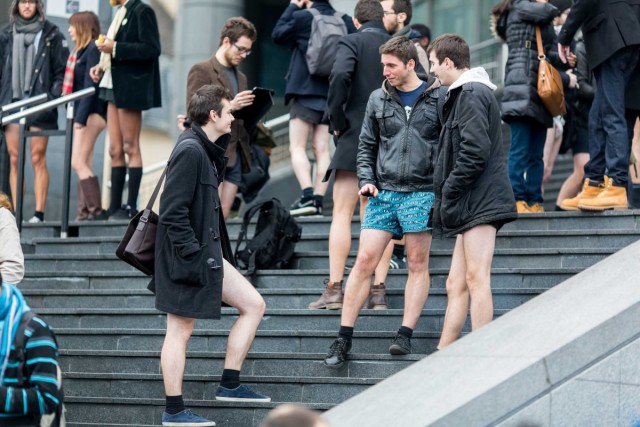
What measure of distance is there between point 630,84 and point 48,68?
5.68 meters

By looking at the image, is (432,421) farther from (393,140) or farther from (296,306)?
(296,306)

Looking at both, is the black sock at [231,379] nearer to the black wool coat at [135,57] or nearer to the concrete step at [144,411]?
the concrete step at [144,411]

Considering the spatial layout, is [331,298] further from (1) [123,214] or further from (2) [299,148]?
(1) [123,214]

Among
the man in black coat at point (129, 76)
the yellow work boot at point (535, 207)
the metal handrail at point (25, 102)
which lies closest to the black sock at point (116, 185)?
the man in black coat at point (129, 76)

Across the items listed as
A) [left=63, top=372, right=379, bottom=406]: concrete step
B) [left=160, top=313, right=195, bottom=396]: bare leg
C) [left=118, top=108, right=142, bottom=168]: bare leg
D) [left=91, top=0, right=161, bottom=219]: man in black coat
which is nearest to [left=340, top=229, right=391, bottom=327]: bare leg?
[left=63, top=372, right=379, bottom=406]: concrete step

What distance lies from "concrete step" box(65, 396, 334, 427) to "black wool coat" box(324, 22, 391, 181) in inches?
85.3

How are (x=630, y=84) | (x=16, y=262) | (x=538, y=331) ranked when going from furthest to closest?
(x=630, y=84) → (x=16, y=262) → (x=538, y=331)

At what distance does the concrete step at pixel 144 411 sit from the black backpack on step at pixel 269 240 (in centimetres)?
189

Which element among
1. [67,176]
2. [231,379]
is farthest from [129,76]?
[231,379]

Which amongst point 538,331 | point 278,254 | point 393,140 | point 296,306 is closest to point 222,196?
point 278,254

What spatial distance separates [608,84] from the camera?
10.2m

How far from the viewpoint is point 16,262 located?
8992 mm

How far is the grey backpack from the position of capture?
1159 centimetres

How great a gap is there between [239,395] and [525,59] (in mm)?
4191
